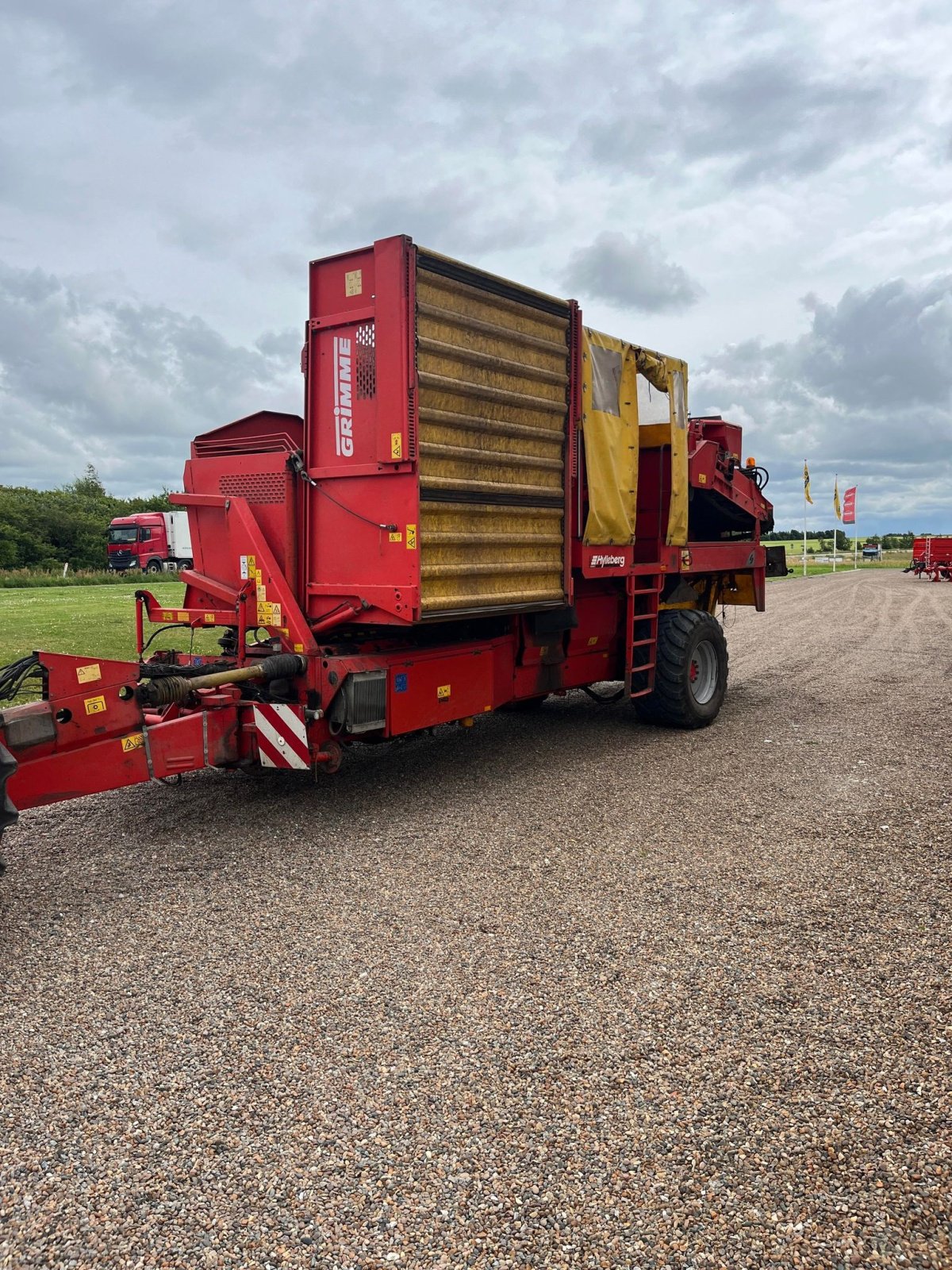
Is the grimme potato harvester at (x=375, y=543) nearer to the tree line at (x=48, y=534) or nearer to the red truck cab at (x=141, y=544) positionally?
the red truck cab at (x=141, y=544)

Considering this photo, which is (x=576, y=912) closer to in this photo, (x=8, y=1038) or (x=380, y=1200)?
(x=380, y=1200)

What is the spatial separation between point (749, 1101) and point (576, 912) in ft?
4.94

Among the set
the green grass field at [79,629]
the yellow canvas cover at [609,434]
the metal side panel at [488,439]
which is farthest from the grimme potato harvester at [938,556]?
the metal side panel at [488,439]

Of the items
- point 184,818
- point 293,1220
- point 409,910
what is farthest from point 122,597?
point 293,1220

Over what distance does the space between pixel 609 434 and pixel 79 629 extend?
12260 millimetres

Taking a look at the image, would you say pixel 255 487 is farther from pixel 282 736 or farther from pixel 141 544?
pixel 141 544

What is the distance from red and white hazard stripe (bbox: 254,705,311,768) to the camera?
560 cm

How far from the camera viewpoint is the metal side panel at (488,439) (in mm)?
5602

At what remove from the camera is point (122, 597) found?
2666cm

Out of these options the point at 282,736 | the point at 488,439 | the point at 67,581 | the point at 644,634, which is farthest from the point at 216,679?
the point at 67,581

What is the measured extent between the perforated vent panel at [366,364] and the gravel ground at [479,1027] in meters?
2.66

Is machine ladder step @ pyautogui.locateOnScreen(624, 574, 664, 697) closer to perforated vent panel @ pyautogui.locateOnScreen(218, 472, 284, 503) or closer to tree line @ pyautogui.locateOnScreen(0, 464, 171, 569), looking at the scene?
perforated vent panel @ pyautogui.locateOnScreen(218, 472, 284, 503)

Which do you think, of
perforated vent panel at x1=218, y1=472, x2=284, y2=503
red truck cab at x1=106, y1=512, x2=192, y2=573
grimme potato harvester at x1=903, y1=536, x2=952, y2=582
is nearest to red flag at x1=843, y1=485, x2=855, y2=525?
grimme potato harvester at x1=903, y1=536, x2=952, y2=582

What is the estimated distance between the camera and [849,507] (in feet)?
146
